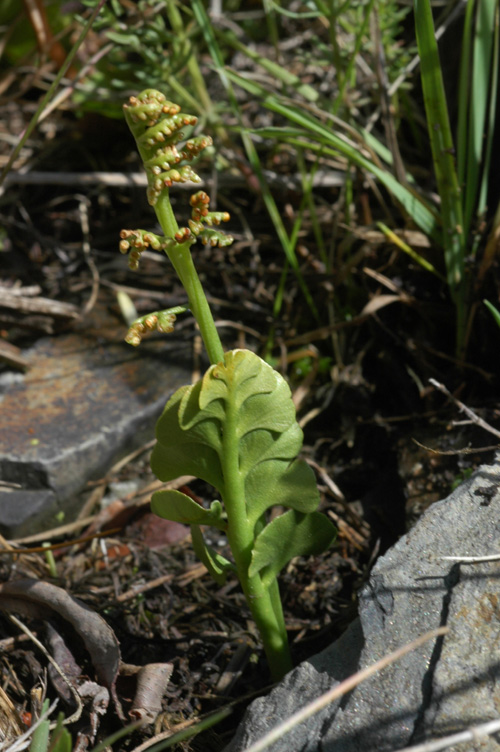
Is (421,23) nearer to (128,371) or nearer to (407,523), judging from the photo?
(407,523)

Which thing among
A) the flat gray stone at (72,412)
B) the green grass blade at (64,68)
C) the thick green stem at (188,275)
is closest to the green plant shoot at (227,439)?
the thick green stem at (188,275)

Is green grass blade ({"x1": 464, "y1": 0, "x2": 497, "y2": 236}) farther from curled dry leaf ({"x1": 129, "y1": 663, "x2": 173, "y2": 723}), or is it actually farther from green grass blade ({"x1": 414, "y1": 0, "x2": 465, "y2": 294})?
curled dry leaf ({"x1": 129, "y1": 663, "x2": 173, "y2": 723})

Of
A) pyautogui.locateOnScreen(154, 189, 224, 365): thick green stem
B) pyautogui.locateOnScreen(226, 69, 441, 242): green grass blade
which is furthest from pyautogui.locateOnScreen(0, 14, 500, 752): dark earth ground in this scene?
pyautogui.locateOnScreen(154, 189, 224, 365): thick green stem

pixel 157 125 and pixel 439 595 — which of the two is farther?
pixel 439 595

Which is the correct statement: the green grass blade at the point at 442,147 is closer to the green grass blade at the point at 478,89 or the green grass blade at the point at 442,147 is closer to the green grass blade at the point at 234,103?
the green grass blade at the point at 478,89

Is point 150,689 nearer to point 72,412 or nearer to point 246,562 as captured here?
point 246,562

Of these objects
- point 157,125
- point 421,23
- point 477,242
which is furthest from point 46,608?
point 421,23
